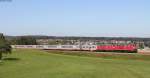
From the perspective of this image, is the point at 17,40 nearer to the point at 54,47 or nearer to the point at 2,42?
the point at 54,47

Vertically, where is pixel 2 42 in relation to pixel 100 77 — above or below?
above

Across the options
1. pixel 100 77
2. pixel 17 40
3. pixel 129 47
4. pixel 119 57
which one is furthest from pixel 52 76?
pixel 17 40

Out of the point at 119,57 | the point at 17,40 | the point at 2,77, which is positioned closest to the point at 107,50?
the point at 119,57

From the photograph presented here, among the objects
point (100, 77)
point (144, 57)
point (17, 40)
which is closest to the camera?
point (100, 77)

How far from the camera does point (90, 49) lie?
95.6m

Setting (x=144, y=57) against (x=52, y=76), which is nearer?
(x=52, y=76)

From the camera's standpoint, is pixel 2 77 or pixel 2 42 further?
pixel 2 42

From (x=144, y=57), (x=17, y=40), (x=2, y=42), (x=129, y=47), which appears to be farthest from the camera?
(x=17, y=40)

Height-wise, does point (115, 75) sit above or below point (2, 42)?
below

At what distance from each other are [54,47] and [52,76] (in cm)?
6732

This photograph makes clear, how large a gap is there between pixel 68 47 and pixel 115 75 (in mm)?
63652

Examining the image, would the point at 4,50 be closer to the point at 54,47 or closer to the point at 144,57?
the point at 144,57

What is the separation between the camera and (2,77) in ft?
105

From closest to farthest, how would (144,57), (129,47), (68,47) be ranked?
(144,57) → (129,47) → (68,47)
